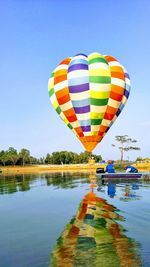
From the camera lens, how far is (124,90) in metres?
36.2

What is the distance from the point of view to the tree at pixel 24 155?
123 m

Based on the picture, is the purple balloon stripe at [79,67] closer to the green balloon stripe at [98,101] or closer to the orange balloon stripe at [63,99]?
the orange balloon stripe at [63,99]

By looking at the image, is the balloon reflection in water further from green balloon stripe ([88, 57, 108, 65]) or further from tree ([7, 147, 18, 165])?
tree ([7, 147, 18, 165])

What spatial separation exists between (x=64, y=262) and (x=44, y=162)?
125562mm

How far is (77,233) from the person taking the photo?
42.8 feet

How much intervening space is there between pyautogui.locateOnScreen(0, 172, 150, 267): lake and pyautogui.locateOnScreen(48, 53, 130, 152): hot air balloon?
544 inches

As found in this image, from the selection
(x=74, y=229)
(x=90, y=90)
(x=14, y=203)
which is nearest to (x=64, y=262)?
(x=74, y=229)

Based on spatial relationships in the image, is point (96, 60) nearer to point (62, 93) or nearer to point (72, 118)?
point (62, 93)

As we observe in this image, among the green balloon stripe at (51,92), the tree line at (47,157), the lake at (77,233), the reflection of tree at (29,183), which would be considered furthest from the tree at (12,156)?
the lake at (77,233)

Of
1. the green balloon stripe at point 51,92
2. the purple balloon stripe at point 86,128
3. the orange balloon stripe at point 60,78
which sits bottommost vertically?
the purple balloon stripe at point 86,128

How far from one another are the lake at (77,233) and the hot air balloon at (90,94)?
13.8 meters

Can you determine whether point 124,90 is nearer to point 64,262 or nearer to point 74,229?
point 74,229

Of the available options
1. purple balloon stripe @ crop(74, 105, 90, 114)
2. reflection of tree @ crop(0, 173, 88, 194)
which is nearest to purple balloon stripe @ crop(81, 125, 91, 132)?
purple balloon stripe @ crop(74, 105, 90, 114)

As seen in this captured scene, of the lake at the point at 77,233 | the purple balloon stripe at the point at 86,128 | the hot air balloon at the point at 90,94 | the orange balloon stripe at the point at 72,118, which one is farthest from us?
the orange balloon stripe at the point at 72,118
